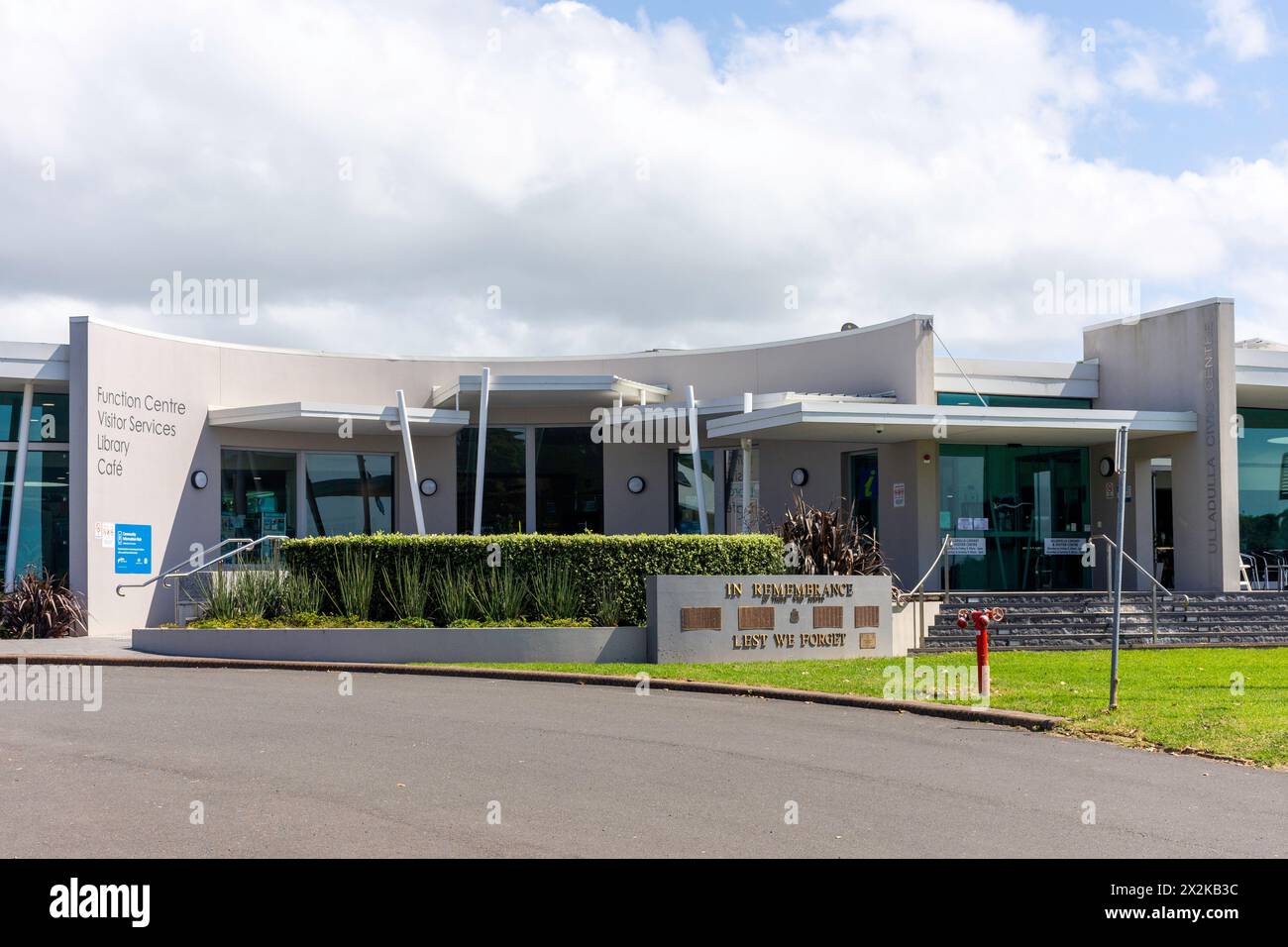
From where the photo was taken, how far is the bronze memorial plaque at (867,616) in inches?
670

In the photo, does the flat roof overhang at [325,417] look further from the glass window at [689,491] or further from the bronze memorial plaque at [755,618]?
the bronze memorial plaque at [755,618]

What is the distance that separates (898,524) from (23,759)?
15.1 meters

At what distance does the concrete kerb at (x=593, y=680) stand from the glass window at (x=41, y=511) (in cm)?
461

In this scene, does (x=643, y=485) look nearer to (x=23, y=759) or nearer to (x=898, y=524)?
(x=898, y=524)

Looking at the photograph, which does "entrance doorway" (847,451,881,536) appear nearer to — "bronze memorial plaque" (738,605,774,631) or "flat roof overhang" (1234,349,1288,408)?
"bronze memorial plaque" (738,605,774,631)

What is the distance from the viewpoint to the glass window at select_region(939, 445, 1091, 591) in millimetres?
21438

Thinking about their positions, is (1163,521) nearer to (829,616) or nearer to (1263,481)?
(1263,481)

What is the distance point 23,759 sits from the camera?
9125 millimetres

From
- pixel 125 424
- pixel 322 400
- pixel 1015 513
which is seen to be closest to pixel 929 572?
pixel 1015 513

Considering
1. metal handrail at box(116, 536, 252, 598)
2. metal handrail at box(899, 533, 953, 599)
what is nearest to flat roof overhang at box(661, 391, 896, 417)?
metal handrail at box(899, 533, 953, 599)

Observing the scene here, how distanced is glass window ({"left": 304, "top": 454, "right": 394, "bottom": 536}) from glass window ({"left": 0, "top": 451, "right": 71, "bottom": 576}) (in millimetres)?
4300

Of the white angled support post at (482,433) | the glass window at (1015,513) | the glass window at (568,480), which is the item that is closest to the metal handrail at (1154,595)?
the glass window at (1015,513)

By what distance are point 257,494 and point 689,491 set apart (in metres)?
7.90
